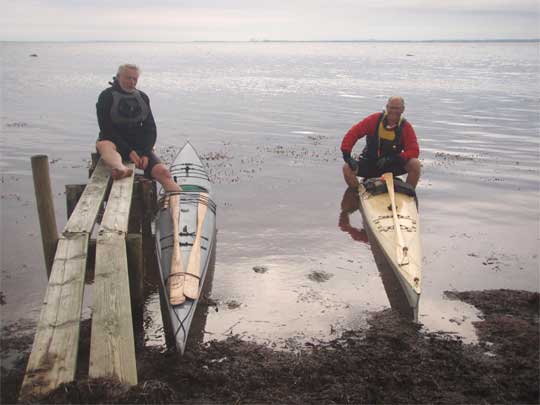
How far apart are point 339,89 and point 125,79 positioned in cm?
3082

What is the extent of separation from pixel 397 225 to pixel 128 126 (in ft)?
15.7

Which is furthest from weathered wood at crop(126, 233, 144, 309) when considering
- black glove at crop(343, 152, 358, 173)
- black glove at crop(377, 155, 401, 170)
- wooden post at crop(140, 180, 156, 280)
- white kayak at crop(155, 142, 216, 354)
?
black glove at crop(377, 155, 401, 170)

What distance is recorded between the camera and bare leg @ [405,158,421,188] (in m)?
10.2

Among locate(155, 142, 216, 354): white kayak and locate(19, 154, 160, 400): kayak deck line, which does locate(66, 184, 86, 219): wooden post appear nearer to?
locate(19, 154, 160, 400): kayak deck line

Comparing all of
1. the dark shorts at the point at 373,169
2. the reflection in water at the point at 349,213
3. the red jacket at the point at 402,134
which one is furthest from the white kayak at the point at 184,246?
the dark shorts at the point at 373,169

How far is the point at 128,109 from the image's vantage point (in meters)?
8.45

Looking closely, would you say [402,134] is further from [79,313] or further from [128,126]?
[79,313]

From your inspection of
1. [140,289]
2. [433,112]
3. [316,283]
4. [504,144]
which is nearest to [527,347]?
[316,283]

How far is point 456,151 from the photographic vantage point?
16.4m

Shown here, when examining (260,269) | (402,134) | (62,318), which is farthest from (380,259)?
(62,318)

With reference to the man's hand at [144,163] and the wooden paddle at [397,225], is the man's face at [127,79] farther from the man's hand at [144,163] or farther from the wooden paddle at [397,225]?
the wooden paddle at [397,225]

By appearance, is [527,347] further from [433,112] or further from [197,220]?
[433,112]

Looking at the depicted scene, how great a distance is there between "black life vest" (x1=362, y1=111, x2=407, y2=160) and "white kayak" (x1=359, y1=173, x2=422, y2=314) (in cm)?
61

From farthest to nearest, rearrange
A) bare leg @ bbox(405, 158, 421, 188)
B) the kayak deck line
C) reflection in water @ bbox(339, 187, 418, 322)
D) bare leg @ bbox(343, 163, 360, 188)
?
1. bare leg @ bbox(343, 163, 360, 188)
2. bare leg @ bbox(405, 158, 421, 188)
3. reflection in water @ bbox(339, 187, 418, 322)
4. the kayak deck line
